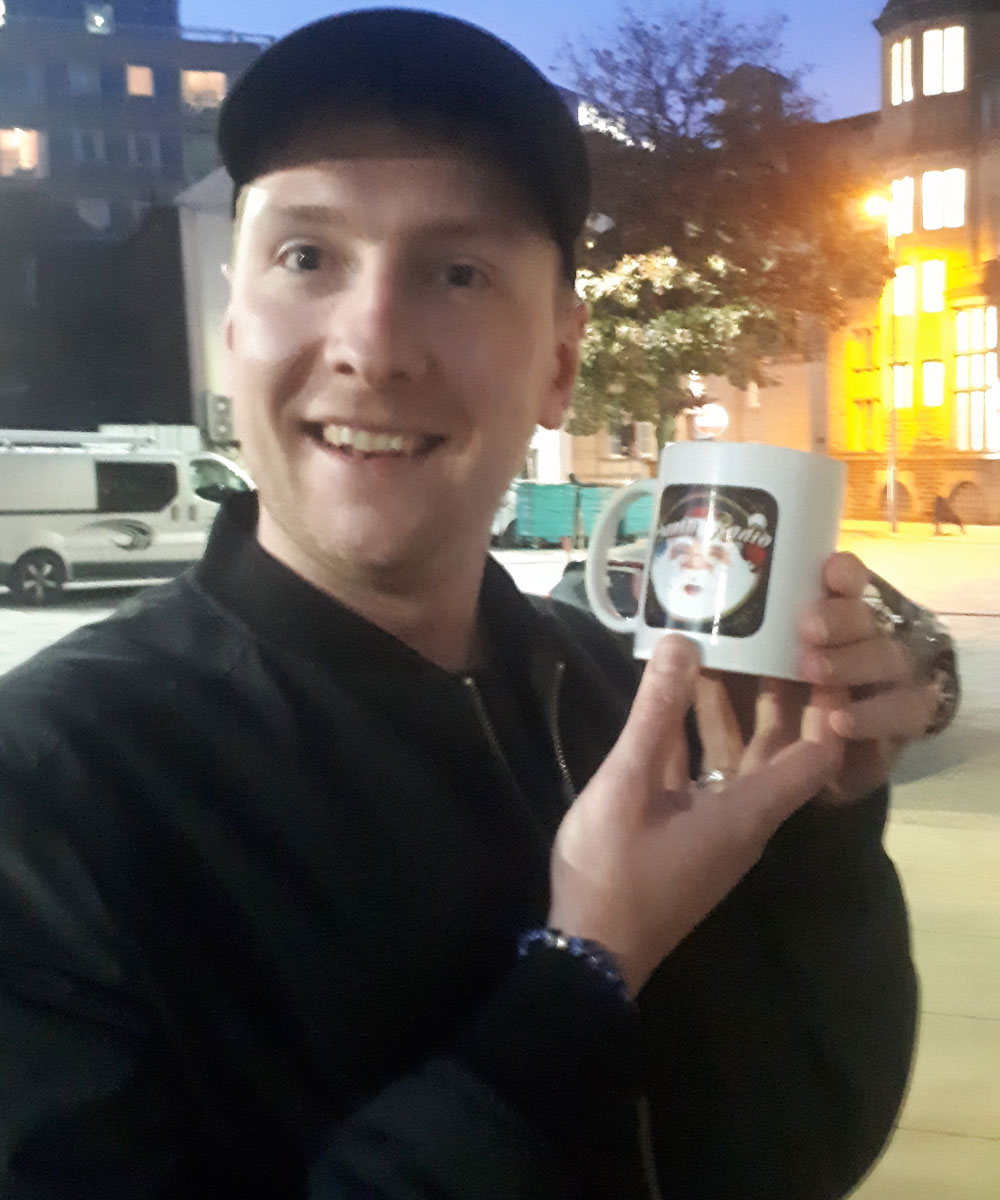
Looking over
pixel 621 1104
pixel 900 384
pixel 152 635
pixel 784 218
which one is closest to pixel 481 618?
pixel 152 635

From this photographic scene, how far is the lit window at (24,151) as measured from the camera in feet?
48.0

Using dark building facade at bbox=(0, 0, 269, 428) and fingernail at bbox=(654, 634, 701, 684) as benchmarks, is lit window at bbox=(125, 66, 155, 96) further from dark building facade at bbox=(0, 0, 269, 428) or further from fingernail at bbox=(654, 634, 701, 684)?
fingernail at bbox=(654, 634, 701, 684)

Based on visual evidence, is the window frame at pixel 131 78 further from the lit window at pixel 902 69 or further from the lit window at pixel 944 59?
the lit window at pixel 944 59

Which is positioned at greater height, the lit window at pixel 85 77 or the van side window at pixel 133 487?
the lit window at pixel 85 77

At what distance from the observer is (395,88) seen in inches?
28.3

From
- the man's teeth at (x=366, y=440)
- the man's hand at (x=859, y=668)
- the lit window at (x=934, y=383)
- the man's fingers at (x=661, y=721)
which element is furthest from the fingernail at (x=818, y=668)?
the lit window at (x=934, y=383)

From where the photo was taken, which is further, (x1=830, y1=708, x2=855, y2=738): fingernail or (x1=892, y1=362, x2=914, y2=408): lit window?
(x1=892, y1=362, x2=914, y2=408): lit window

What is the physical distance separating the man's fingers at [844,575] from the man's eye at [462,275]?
12.7 inches

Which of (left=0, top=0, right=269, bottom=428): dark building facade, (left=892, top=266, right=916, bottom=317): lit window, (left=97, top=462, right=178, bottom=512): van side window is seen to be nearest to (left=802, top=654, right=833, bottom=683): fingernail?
(left=97, top=462, right=178, bottom=512): van side window

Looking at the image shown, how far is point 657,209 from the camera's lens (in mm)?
4359

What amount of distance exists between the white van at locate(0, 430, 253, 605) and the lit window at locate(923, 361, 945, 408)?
480 inches

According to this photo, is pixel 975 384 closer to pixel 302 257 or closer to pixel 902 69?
pixel 902 69

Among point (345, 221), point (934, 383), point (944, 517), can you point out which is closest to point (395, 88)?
point (345, 221)

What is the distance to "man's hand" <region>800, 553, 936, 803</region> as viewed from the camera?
72cm
